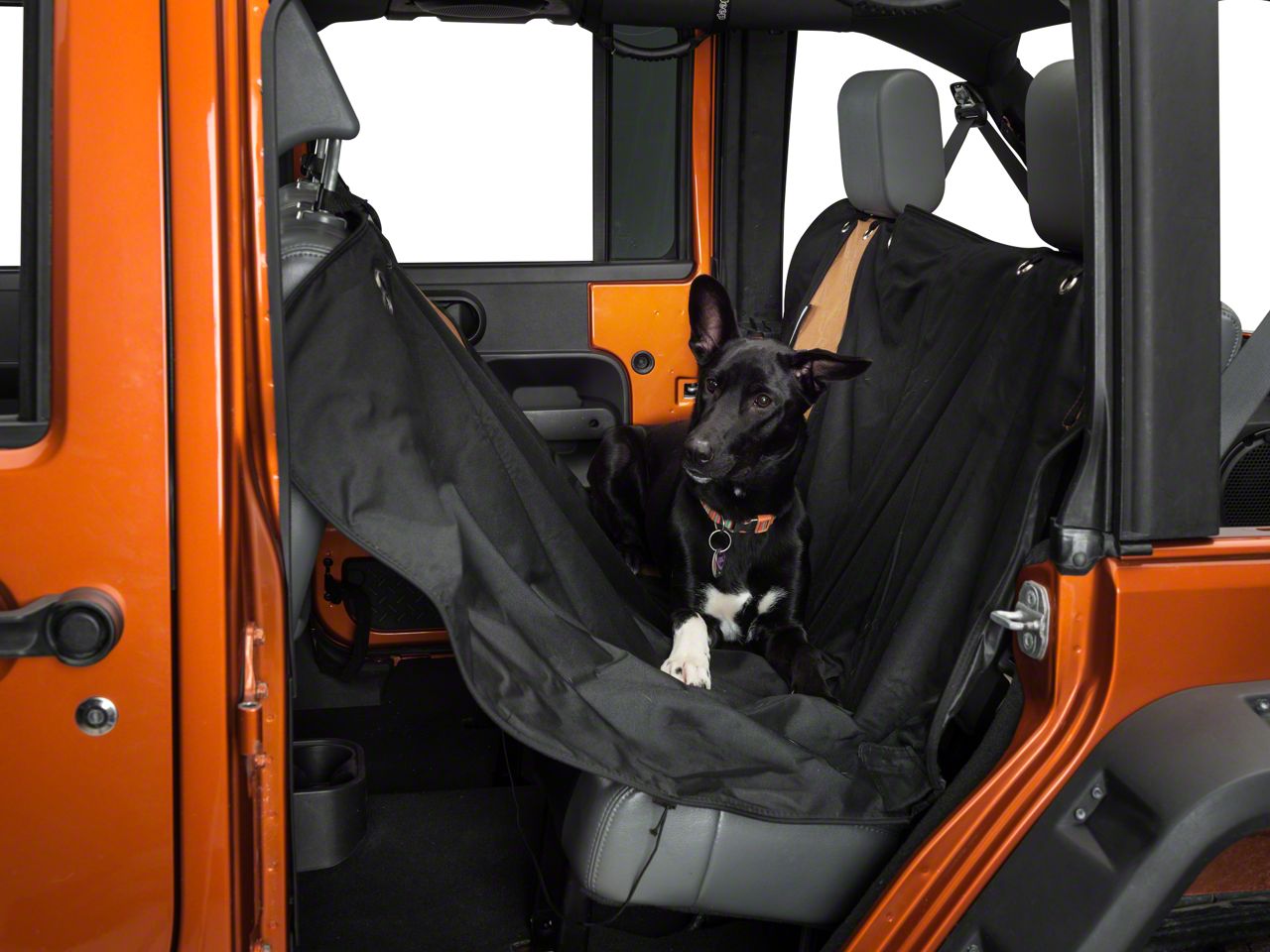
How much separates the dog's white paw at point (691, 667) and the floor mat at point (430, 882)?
0.57 meters

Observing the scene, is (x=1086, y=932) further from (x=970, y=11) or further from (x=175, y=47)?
(x=970, y=11)

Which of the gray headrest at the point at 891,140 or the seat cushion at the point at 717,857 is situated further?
the gray headrest at the point at 891,140

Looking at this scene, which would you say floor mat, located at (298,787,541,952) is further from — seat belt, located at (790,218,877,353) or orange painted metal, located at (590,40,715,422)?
seat belt, located at (790,218,877,353)

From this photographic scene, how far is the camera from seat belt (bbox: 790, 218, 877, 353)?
247 cm

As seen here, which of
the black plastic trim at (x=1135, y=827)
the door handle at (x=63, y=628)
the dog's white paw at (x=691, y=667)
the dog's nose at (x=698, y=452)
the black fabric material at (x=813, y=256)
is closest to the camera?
the door handle at (x=63, y=628)

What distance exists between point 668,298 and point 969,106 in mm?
825

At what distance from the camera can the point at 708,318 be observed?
260 cm

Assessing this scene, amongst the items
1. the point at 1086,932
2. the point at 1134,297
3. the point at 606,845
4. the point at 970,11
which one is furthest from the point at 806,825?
the point at 970,11

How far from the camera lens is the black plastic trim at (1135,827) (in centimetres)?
120

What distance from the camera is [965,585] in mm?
1673

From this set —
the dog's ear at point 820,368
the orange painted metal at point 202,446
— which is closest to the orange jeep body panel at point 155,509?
the orange painted metal at point 202,446

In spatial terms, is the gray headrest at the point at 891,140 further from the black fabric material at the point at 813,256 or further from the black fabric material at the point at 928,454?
the black fabric material at the point at 813,256

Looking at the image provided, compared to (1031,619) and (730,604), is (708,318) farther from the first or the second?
(1031,619)

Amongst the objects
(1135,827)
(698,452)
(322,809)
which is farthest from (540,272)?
(1135,827)
